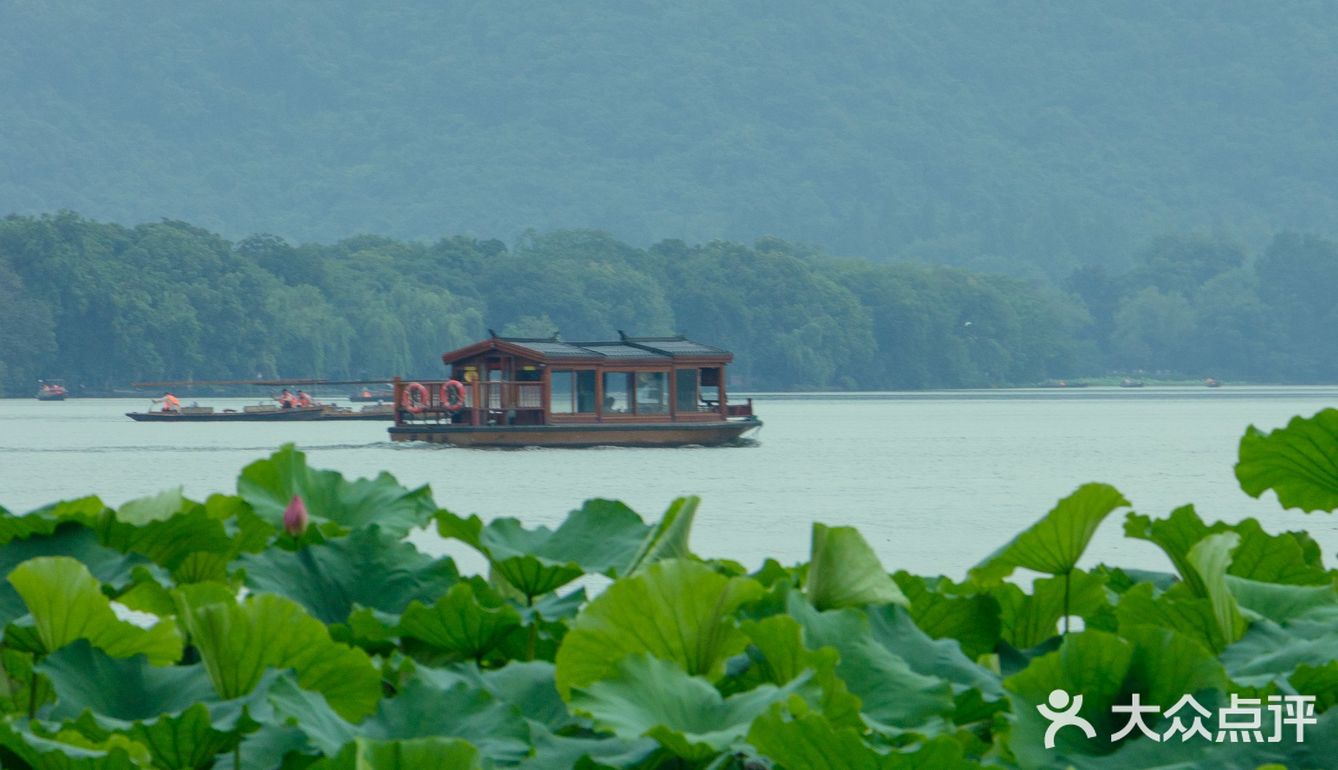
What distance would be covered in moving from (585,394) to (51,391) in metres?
56.4

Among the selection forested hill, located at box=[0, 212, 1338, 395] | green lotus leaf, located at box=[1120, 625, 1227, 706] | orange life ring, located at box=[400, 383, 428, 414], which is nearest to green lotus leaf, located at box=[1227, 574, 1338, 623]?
green lotus leaf, located at box=[1120, 625, 1227, 706]

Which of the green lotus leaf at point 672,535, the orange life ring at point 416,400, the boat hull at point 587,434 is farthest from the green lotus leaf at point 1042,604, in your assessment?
the orange life ring at point 416,400

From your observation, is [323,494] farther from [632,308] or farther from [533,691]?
[632,308]

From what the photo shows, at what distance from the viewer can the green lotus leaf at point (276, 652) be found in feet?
6.06

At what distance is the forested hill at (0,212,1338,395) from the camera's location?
300ft

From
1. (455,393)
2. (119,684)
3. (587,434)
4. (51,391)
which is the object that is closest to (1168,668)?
(119,684)

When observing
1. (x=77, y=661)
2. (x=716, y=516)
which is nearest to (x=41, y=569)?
(x=77, y=661)

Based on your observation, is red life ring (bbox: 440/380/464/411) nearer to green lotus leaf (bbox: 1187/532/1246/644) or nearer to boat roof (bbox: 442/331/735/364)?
boat roof (bbox: 442/331/735/364)

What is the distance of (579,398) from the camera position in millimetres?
38125

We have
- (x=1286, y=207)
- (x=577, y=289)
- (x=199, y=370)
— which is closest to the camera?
(x=199, y=370)

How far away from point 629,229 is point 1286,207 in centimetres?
6471

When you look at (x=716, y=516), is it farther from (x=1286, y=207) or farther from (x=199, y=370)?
(x=1286, y=207)

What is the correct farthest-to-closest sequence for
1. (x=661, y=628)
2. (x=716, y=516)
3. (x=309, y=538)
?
1. (x=716, y=516)
2. (x=309, y=538)
3. (x=661, y=628)

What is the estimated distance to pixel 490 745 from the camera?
1.74 meters
